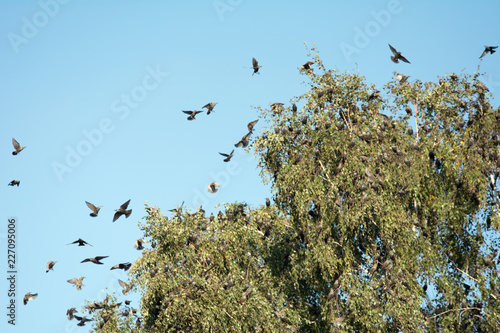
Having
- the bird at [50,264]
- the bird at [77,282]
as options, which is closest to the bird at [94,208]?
the bird at [50,264]

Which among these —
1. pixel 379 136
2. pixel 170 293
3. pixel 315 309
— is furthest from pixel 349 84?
pixel 170 293

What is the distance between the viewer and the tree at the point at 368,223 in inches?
893

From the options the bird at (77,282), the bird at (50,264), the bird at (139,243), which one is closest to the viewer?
the bird at (50,264)

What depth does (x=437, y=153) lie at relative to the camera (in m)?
24.6

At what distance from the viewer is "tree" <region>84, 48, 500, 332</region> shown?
74.4 feet

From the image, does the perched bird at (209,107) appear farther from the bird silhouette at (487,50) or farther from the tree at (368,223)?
the bird silhouette at (487,50)

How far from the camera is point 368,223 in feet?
77.5

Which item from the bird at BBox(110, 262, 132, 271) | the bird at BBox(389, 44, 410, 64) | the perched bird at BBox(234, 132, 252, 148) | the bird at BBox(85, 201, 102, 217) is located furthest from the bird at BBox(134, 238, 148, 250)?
the bird at BBox(389, 44, 410, 64)

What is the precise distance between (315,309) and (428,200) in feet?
18.1

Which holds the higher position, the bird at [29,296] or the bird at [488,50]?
the bird at [488,50]

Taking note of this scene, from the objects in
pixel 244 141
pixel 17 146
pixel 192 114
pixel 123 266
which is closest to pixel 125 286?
pixel 123 266

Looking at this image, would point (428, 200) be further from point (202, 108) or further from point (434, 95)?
point (202, 108)

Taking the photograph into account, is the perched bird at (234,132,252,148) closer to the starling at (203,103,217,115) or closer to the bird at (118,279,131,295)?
the starling at (203,103,217,115)

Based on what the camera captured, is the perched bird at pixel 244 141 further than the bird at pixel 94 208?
Yes
